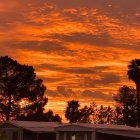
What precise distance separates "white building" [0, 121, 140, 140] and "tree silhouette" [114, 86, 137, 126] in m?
34.4

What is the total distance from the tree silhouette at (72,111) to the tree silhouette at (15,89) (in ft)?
88.3

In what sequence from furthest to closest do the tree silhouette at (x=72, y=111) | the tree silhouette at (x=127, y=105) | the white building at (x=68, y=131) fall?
the tree silhouette at (x=72, y=111) → the tree silhouette at (x=127, y=105) → the white building at (x=68, y=131)

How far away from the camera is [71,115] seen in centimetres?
11362

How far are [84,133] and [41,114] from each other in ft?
124

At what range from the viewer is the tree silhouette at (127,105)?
92.6 meters

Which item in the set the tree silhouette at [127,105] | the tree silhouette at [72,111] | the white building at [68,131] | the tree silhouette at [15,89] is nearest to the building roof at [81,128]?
the white building at [68,131]

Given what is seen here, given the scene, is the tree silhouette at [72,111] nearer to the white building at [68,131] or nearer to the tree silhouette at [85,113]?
the tree silhouette at [85,113]

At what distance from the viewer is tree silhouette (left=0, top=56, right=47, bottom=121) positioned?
3317 inches

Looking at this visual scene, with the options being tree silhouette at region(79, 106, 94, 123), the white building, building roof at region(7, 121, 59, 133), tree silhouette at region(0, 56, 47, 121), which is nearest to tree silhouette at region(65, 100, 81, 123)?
tree silhouette at region(79, 106, 94, 123)

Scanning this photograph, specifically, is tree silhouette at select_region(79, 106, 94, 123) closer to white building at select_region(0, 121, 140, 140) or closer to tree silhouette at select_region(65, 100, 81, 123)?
tree silhouette at select_region(65, 100, 81, 123)

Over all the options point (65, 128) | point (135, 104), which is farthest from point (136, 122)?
point (65, 128)

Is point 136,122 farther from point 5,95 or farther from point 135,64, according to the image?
point 5,95

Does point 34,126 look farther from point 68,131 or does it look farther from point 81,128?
point 81,128

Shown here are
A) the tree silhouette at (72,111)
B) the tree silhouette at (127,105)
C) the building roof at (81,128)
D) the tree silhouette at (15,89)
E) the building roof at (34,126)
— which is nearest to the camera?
the building roof at (81,128)
